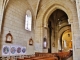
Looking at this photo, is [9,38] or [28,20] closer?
[9,38]

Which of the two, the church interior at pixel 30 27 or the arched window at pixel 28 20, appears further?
the arched window at pixel 28 20

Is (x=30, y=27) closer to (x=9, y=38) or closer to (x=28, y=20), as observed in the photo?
(x=28, y=20)

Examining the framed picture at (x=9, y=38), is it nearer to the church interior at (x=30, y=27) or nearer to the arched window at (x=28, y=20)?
the church interior at (x=30, y=27)

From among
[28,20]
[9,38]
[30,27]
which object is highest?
[28,20]

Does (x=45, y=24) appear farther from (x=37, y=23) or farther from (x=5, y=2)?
(x=5, y=2)

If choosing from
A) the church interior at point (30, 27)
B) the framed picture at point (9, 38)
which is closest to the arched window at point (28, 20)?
the church interior at point (30, 27)

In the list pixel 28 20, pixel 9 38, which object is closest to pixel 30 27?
pixel 28 20

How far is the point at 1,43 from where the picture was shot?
7.21 m

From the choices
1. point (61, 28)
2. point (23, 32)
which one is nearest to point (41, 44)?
point (23, 32)

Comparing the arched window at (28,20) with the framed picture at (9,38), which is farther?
the arched window at (28,20)

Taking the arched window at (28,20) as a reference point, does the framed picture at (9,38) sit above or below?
below

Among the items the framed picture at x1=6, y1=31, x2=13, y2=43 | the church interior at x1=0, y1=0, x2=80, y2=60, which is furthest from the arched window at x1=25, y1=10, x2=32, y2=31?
the framed picture at x1=6, y1=31, x2=13, y2=43

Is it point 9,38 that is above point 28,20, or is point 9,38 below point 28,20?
→ below

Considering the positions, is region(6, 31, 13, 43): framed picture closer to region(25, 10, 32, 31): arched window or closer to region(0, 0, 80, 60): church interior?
region(0, 0, 80, 60): church interior
